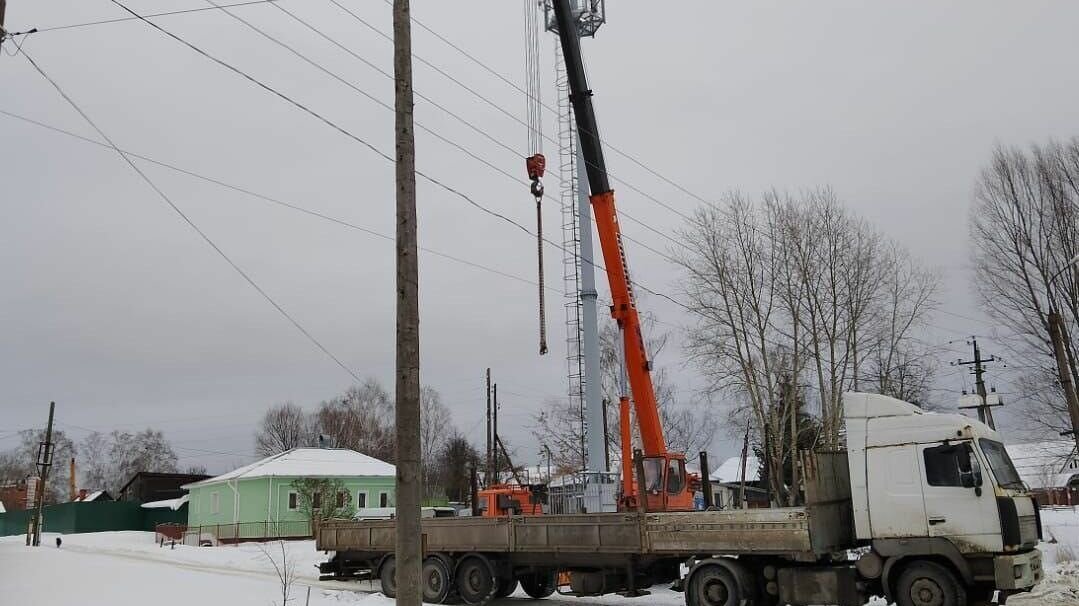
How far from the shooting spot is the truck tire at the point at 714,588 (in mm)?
11891

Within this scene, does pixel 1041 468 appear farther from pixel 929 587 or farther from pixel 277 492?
pixel 929 587

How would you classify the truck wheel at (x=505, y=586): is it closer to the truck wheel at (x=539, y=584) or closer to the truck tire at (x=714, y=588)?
the truck wheel at (x=539, y=584)

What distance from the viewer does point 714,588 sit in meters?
12.2

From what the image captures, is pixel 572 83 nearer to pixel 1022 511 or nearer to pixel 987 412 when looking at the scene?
pixel 1022 511

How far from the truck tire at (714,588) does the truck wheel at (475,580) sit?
4152 millimetres

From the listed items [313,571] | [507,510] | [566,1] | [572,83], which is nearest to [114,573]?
[313,571]

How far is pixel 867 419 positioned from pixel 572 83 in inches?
375

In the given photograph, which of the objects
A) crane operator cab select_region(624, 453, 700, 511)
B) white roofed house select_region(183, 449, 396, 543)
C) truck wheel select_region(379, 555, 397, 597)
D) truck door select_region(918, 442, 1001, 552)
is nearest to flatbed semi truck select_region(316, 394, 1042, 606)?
truck door select_region(918, 442, 1001, 552)

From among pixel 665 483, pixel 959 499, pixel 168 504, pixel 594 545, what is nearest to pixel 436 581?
pixel 594 545

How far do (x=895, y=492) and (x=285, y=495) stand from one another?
34.1m

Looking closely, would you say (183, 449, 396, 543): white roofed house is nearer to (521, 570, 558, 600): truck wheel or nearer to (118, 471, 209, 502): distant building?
(118, 471, 209, 502): distant building

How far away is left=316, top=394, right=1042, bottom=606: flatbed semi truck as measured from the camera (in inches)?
422

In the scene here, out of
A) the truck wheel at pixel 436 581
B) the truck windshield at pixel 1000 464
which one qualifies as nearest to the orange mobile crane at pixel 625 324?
the truck wheel at pixel 436 581

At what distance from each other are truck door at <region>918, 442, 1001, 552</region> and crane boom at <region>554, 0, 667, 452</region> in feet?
19.5
